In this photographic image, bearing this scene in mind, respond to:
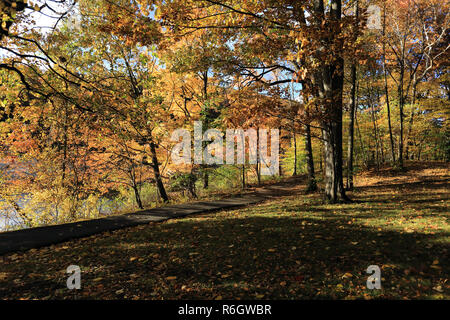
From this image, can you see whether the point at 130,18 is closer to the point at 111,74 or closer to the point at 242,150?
the point at 111,74

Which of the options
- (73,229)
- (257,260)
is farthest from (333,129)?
(73,229)

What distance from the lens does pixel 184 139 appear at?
39.8 feet

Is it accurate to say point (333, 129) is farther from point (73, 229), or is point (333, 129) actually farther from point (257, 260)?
point (73, 229)

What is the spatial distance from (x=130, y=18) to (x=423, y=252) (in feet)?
27.7

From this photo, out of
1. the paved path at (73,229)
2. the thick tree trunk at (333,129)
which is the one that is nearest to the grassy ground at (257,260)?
the paved path at (73,229)

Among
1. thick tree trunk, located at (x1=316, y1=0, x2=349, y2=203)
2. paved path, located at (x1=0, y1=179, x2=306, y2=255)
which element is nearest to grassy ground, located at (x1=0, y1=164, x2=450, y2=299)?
paved path, located at (x1=0, y1=179, x2=306, y2=255)

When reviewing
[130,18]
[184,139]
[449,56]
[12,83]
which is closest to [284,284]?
[130,18]

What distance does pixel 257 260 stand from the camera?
4.09 m

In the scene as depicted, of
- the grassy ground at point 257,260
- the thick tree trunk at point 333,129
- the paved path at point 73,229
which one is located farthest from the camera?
the thick tree trunk at point 333,129

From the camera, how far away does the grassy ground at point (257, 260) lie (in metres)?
3.13

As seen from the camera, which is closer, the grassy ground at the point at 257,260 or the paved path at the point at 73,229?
the grassy ground at the point at 257,260

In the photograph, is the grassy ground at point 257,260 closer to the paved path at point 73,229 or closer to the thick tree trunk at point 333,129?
the paved path at point 73,229

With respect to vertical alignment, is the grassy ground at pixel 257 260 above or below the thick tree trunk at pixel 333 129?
below

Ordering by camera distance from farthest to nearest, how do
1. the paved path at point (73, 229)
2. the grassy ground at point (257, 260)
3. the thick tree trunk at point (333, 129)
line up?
the thick tree trunk at point (333, 129)
the paved path at point (73, 229)
the grassy ground at point (257, 260)
